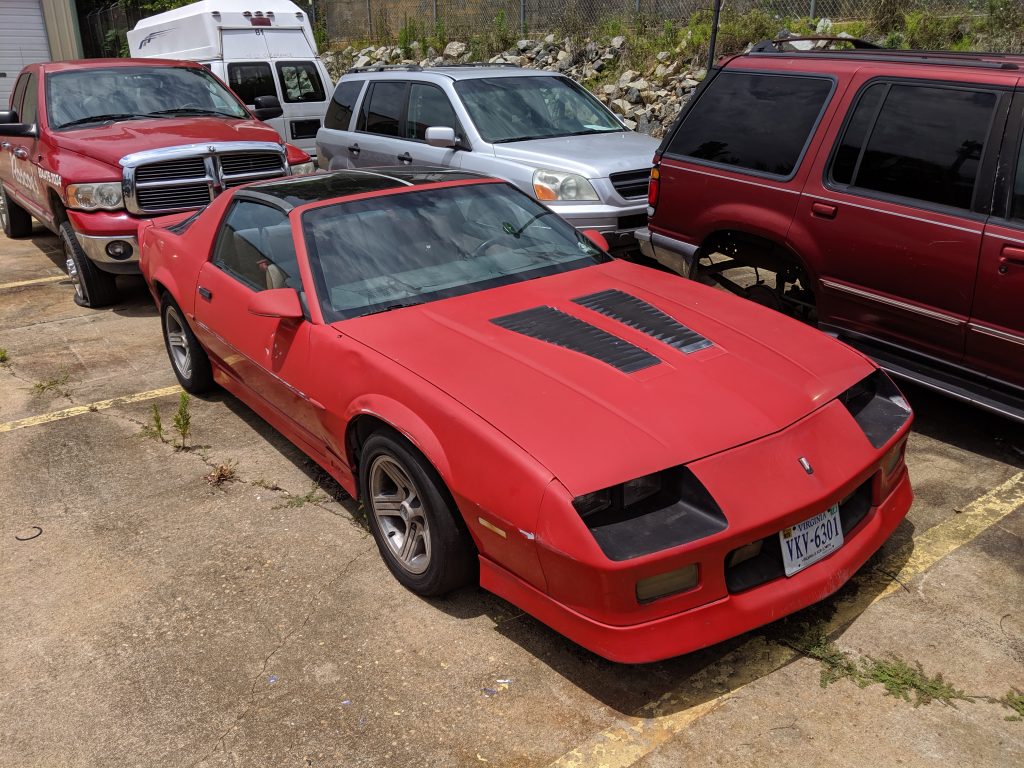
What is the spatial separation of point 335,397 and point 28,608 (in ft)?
5.02

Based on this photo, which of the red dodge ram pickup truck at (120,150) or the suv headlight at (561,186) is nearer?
the suv headlight at (561,186)

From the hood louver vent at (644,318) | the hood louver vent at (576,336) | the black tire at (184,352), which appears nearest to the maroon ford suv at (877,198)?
the hood louver vent at (644,318)

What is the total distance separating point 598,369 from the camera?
3.35 metres

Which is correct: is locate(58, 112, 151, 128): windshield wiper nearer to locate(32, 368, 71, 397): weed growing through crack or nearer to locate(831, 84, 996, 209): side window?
locate(32, 368, 71, 397): weed growing through crack

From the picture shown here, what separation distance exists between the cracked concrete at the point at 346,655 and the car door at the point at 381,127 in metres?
4.79

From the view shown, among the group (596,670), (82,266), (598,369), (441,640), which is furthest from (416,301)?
(82,266)

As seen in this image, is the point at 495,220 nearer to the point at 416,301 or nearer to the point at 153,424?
the point at 416,301

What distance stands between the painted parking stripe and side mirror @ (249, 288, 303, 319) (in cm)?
221

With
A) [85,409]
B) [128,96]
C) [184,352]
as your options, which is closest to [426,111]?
[128,96]

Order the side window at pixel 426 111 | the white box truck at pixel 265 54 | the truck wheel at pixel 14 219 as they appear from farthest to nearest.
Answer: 1. the white box truck at pixel 265 54
2. the truck wheel at pixel 14 219
3. the side window at pixel 426 111

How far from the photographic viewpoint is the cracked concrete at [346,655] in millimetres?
2809

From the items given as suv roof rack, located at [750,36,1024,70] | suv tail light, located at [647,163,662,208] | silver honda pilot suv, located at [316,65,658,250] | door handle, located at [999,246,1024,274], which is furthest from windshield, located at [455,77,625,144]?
door handle, located at [999,246,1024,274]

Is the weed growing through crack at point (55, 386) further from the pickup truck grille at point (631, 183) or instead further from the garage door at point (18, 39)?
the garage door at point (18, 39)

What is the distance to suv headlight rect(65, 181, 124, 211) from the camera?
24.0 ft
